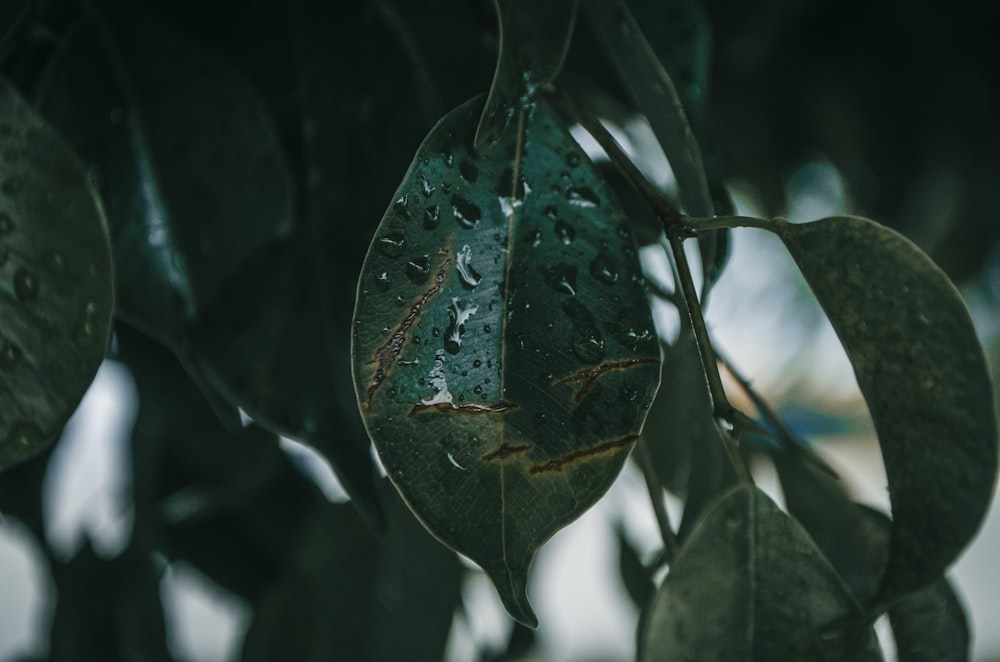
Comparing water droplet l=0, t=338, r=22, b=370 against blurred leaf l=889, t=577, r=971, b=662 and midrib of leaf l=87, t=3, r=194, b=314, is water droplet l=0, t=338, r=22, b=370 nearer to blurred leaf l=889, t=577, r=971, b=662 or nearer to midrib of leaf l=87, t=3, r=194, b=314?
midrib of leaf l=87, t=3, r=194, b=314

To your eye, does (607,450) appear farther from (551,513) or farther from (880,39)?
(880,39)

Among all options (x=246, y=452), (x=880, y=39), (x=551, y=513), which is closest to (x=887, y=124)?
(x=880, y=39)

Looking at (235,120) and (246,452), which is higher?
(235,120)

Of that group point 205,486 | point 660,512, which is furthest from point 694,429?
point 205,486

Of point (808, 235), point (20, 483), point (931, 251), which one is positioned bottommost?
point (20, 483)

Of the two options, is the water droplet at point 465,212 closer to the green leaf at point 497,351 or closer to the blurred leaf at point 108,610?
the green leaf at point 497,351

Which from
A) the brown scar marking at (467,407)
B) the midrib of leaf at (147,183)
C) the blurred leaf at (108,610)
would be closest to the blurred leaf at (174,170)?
the midrib of leaf at (147,183)
